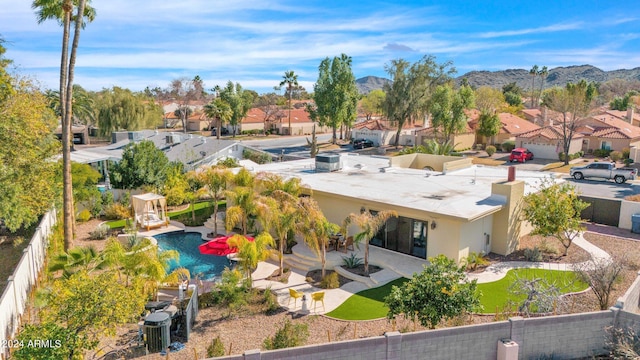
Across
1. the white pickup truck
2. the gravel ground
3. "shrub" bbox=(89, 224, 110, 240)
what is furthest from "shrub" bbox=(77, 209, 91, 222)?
the white pickup truck

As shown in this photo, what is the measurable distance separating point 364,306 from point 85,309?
8.85 metres

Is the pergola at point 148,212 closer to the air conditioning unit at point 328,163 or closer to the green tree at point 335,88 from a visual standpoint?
the air conditioning unit at point 328,163

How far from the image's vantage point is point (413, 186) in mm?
23484

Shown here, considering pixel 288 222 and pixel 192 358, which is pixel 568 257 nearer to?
pixel 288 222

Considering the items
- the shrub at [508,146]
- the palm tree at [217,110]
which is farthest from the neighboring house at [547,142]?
the palm tree at [217,110]

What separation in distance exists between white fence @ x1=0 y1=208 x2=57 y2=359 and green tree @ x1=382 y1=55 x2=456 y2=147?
44.9 meters

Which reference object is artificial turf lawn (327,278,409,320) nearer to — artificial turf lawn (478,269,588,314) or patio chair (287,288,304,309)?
patio chair (287,288,304,309)

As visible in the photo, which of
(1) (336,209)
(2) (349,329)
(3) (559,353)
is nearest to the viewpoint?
(3) (559,353)

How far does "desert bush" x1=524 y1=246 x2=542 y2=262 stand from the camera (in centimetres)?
1981

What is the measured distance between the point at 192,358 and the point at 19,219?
1251cm

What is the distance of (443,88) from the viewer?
179ft

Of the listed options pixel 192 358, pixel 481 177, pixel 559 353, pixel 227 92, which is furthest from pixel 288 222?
pixel 227 92

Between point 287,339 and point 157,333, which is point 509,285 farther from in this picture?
point 157,333

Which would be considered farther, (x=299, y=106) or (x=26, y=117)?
(x=299, y=106)
